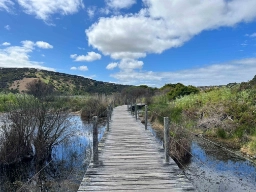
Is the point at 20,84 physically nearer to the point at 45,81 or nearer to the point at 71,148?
the point at 45,81

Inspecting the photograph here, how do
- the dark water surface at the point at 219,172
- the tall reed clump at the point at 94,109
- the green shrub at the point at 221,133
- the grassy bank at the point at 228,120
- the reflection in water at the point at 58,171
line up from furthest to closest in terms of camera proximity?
the tall reed clump at the point at 94,109
the green shrub at the point at 221,133
the grassy bank at the point at 228,120
the reflection in water at the point at 58,171
the dark water surface at the point at 219,172

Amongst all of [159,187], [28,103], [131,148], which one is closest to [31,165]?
[28,103]

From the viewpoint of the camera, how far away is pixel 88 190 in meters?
4.64

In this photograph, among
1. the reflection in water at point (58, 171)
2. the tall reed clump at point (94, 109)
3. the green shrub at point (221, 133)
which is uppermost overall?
the tall reed clump at point (94, 109)

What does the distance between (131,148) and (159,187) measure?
317 cm

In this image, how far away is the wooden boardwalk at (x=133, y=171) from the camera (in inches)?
188

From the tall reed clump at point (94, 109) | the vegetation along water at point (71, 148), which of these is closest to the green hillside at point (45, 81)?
the tall reed clump at point (94, 109)

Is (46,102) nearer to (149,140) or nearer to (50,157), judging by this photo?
(50,157)

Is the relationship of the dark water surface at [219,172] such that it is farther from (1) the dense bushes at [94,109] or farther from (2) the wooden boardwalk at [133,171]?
(1) the dense bushes at [94,109]

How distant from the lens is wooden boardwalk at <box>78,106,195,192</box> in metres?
4.77

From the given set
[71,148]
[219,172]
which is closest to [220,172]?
[219,172]

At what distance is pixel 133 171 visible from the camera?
18.5 ft

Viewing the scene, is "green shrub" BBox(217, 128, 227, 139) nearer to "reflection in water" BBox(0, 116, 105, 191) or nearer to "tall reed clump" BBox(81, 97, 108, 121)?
"reflection in water" BBox(0, 116, 105, 191)

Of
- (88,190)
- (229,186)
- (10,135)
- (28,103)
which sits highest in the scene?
(28,103)
